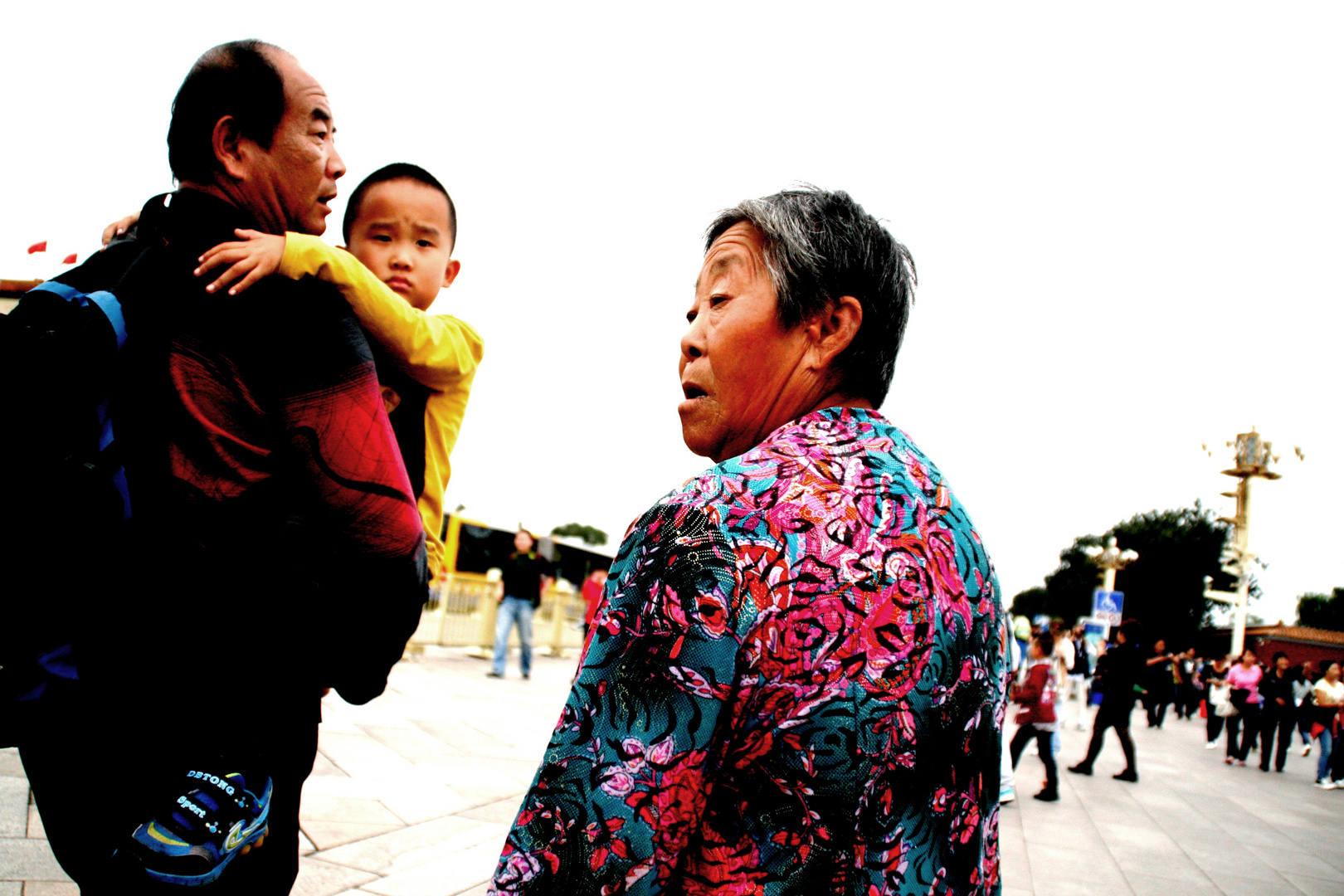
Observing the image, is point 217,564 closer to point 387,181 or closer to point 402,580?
point 402,580

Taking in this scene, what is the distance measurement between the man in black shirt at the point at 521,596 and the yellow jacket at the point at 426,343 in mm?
10286

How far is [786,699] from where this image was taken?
101 cm

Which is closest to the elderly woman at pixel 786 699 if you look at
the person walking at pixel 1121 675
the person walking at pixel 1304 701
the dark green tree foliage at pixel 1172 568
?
the person walking at pixel 1121 675

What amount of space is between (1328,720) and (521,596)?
13464 millimetres

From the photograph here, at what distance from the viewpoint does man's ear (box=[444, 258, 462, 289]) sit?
2.10 metres

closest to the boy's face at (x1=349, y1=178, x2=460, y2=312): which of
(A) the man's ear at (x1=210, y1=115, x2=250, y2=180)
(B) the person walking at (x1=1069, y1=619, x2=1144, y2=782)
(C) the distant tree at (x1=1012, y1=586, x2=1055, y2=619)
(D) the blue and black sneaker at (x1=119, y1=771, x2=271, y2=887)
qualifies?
(A) the man's ear at (x1=210, y1=115, x2=250, y2=180)

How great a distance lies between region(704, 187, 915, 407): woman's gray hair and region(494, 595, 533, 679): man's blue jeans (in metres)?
11.4

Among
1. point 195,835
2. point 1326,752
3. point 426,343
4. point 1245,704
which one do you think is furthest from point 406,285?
point 1245,704

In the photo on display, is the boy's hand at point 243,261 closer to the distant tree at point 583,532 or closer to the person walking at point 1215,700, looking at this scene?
the person walking at point 1215,700

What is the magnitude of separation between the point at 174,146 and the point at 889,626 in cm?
124

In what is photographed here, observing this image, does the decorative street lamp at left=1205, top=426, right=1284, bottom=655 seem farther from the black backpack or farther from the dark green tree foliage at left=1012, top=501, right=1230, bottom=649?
the black backpack

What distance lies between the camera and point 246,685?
1.19 m

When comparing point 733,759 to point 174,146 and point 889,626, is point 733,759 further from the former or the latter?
point 174,146

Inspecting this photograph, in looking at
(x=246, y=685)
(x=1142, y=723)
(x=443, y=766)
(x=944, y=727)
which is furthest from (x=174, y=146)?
(x=1142, y=723)
